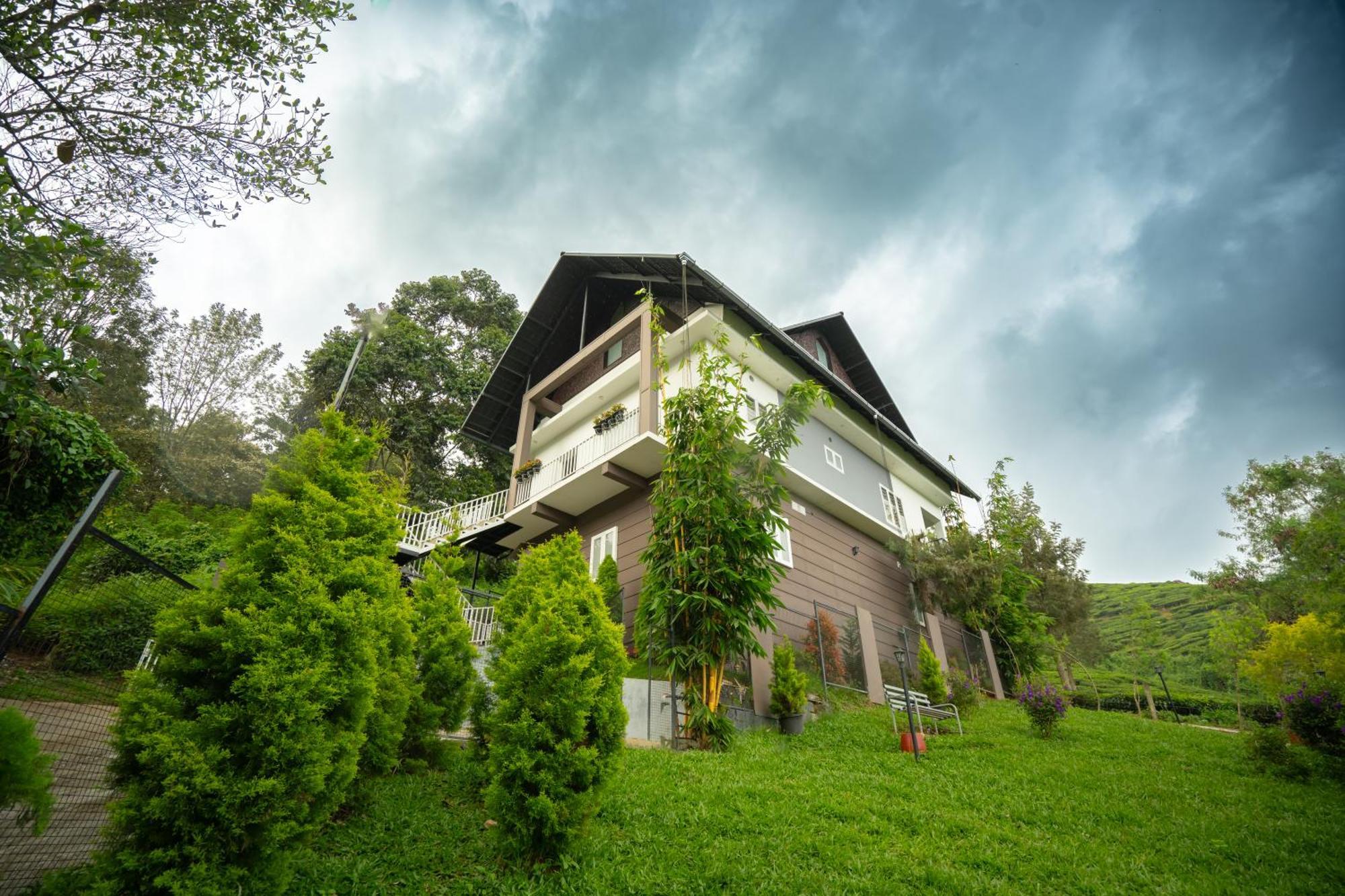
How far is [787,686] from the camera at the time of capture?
30.6 feet

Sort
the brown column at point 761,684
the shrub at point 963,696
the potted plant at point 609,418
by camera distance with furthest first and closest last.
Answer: the potted plant at point 609,418 → the shrub at point 963,696 → the brown column at point 761,684

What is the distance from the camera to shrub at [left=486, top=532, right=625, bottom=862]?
13.2 feet

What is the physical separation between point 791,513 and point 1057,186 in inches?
311

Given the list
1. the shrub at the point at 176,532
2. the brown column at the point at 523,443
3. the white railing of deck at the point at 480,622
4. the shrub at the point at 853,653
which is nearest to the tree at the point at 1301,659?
the shrub at the point at 853,653

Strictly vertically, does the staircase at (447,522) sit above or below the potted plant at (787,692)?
above

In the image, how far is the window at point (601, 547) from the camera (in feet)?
43.3

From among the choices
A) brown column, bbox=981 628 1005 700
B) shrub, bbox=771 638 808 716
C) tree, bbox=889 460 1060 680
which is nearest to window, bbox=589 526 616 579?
shrub, bbox=771 638 808 716

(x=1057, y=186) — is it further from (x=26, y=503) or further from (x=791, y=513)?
(x=26, y=503)

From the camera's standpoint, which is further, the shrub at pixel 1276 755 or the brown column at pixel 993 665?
the brown column at pixel 993 665

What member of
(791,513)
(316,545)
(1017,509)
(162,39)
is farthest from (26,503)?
(1017,509)

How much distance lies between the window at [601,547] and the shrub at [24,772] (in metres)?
10.4

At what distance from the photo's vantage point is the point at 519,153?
11.2 meters

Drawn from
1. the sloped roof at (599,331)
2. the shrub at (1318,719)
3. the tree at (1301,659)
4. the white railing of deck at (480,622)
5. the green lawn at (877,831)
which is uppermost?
the sloped roof at (599,331)

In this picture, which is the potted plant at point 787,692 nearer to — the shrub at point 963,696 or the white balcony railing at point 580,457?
the shrub at point 963,696
